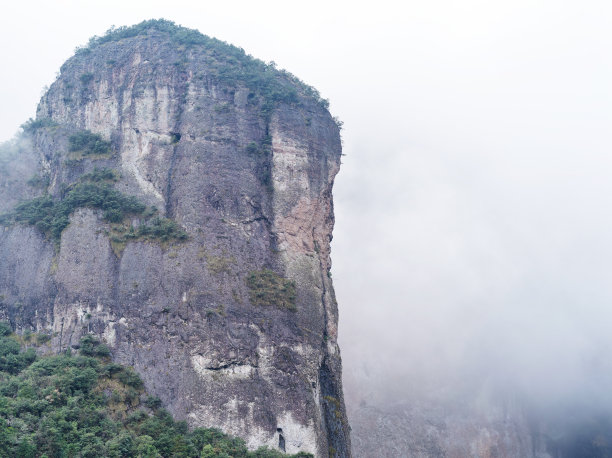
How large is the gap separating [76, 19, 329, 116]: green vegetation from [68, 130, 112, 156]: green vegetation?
8553 mm

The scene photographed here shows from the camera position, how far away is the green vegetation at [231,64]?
51.5m

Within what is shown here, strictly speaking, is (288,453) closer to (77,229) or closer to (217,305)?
(217,305)

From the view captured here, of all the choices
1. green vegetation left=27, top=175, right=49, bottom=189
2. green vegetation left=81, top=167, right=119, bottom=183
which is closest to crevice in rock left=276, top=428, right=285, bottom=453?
green vegetation left=81, top=167, right=119, bottom=183

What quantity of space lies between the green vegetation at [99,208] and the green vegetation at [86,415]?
775 cm

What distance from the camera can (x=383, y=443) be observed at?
6719 cm

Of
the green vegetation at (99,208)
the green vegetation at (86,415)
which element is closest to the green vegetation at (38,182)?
the green vegetation at (99,208)

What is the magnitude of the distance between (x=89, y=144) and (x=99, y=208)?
6.50 m

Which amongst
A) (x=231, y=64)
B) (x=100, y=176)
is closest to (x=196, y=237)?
(x=100, y=176)

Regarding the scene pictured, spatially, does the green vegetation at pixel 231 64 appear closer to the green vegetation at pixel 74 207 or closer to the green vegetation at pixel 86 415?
the green vegetation at pixel 74 207

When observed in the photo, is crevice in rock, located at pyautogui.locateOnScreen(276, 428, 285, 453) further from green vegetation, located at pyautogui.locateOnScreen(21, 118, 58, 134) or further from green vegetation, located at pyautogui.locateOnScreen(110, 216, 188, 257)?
green vegetation, located at pyautogui.locateOnScreen(21, 118, 58, 134)

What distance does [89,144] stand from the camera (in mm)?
48469

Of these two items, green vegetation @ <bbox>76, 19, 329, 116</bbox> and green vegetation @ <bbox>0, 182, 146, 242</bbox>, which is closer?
green vegetation @ <bbox>0, 182, 146, 242</bbox>

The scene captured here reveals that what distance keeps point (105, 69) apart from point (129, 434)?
29876 millimetres

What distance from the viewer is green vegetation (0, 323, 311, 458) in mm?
31062
